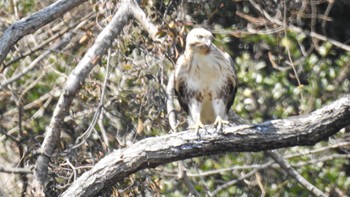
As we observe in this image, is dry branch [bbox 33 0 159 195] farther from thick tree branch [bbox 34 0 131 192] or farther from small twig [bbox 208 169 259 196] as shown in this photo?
small twig [bbox 208 169 259 196]

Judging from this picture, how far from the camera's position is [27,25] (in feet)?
18.5

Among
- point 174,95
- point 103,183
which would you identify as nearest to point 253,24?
point 174,95

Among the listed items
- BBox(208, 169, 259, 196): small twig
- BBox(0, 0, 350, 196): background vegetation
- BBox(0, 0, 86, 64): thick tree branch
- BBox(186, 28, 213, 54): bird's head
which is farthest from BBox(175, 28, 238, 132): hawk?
BBox(208, 169, 259, 196): small twig

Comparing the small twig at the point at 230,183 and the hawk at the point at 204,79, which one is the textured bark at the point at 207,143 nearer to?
the hawk at the point at 204,79

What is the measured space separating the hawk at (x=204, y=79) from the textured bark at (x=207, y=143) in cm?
97

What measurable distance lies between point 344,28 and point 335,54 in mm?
697

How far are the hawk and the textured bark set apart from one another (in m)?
0.97

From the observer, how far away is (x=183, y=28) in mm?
6301

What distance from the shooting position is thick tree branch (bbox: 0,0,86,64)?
5523 mm

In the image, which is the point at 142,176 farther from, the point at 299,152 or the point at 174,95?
the point at 299,152

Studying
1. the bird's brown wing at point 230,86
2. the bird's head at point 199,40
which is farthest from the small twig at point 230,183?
the bird's head at point 199,40

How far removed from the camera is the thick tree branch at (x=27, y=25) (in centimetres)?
552

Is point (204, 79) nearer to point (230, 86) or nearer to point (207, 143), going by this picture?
point (230, 86)

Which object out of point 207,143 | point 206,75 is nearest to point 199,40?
point 206,75
